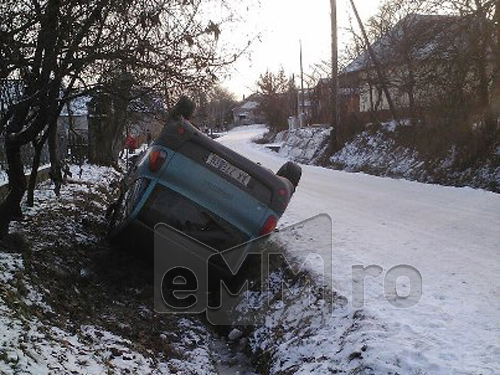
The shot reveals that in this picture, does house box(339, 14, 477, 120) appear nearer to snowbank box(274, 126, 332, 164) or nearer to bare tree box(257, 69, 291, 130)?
snowbank box(274, 126, 332, 164)

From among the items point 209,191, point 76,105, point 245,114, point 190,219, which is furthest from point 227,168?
point 245,114

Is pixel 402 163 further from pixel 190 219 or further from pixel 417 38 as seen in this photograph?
pixel 190 219

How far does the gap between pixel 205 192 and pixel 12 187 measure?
2777 millimetres

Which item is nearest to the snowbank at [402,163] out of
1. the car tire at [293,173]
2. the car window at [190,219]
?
the car tire at [293,173]

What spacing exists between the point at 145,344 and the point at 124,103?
441 centimetres

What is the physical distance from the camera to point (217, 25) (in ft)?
26.6

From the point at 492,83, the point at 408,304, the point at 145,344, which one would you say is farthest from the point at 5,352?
the point at 492,83

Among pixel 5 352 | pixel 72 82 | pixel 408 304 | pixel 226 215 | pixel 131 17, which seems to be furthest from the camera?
pixel 72 82

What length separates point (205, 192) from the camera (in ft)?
21.2

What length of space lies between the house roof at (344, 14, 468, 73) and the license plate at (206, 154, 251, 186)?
1214cm

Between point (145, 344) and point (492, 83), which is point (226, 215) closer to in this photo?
point (145, 344)

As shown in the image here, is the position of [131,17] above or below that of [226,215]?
above

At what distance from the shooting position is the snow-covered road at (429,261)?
4.47 meters

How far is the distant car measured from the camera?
645 centimetres
